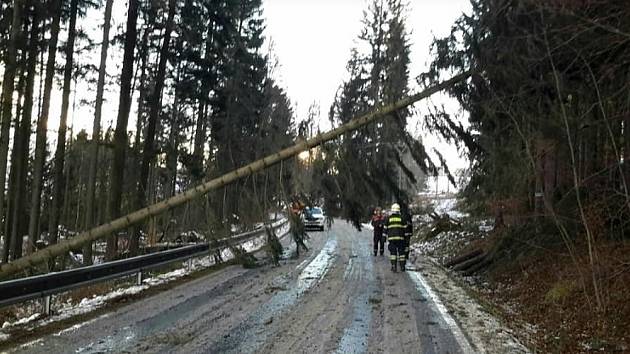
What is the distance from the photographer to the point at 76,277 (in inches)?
344

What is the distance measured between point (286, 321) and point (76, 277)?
3702mm

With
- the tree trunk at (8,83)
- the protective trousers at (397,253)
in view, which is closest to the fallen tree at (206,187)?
the protective trousers at (397,253)

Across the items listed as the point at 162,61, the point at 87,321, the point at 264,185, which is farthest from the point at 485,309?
the point at 162,61

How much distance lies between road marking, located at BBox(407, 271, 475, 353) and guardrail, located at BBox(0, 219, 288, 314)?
3536 mm

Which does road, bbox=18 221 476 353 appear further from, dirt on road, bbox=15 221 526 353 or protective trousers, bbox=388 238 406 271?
protective trousers, bbox=388 238 406 271

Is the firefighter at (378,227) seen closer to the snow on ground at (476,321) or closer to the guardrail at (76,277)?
the snow on ground at (476,321)

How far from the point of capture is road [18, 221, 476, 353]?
6422 millimetres

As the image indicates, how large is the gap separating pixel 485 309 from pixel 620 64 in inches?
Answer: 179

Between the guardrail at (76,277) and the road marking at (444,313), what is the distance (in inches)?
139

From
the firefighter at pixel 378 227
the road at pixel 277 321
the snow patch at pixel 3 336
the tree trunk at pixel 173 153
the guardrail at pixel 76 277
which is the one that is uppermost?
the tree trunk at pixel 173 153

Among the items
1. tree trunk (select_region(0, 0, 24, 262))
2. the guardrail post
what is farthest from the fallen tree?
tree trunk (select_region(0, 0, 24, 262))

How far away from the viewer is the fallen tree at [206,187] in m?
10.6

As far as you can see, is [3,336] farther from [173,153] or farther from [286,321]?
[173,153]

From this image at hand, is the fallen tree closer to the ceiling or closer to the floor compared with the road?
closer to the ceiling
